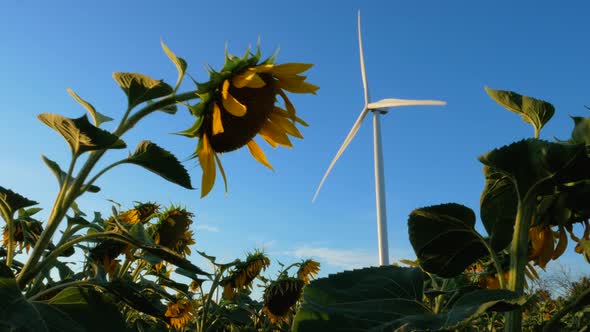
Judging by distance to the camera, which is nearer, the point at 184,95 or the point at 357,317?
the point at 357,317

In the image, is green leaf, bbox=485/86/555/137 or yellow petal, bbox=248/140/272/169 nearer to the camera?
green leaf, bbox=485/86/555/137

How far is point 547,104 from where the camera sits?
168 cm

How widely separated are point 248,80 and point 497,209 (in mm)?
1142

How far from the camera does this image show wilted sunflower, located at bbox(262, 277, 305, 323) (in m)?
4.57

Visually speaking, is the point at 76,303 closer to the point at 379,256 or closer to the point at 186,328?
the point at 186,328

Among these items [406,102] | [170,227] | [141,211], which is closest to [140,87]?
[170,227]

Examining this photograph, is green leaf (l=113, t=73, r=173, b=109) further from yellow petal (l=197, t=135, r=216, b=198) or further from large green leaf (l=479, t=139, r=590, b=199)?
large green leaf (l=479, t=139, r=590, b=199)

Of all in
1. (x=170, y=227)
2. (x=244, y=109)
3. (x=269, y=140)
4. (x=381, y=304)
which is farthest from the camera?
(x=170, y=227)

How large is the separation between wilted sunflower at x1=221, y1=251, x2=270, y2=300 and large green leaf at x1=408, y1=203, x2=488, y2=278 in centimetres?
308

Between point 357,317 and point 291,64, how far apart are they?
1506 millimetres

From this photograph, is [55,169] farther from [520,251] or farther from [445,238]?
[520,251]

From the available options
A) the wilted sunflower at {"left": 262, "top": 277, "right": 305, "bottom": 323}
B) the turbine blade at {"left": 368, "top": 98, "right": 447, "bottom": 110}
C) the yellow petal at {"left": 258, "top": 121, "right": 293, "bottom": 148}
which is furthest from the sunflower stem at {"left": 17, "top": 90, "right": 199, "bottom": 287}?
the turbine blade at {"left": 368, "top": 98, "right": 447, "bottom": 110}

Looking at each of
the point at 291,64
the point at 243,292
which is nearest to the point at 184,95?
the point at 291,64

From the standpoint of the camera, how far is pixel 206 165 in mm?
2500
